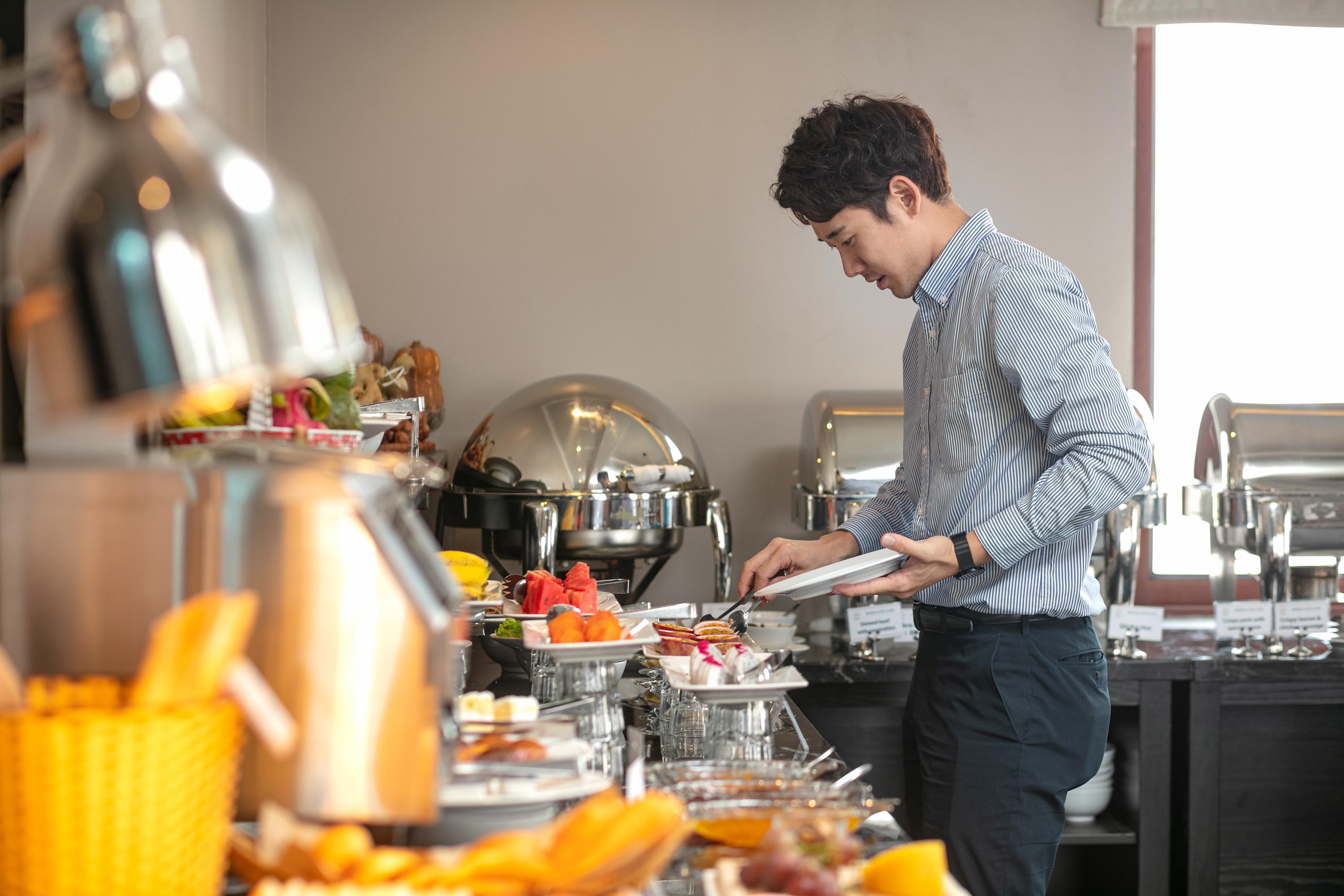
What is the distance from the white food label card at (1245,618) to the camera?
2.79m

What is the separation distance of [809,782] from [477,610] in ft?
3.41

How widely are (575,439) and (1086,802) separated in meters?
1.46

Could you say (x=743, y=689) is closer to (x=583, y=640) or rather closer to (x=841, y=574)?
(x=583, y=640)

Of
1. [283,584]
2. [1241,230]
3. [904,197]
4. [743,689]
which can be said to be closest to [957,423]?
[904,197]

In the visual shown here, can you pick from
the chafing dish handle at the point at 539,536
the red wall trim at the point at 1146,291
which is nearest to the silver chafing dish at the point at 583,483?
the chafing dish handle at the point at 539,536

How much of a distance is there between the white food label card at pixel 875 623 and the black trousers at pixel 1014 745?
845 mm

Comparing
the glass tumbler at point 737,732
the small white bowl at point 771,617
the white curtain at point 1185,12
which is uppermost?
the white curtain at point 1185,12

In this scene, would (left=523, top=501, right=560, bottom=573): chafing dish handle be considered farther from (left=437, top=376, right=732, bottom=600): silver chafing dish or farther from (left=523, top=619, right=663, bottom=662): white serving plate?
(left=523, top=619, right=663, bottom=662): white serving plate

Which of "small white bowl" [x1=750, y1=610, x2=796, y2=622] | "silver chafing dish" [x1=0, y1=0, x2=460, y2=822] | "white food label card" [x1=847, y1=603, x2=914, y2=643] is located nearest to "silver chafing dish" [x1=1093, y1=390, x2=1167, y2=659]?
"white food label card" [x1=847, y1=603, x2=914, y2=643]

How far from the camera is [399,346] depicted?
128 inches

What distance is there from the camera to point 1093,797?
2.76 metres

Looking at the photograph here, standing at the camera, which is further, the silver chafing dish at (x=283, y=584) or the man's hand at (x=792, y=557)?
the man's hand at (x=792, y=557)

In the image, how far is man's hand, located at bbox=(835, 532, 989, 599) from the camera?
5.93 feet

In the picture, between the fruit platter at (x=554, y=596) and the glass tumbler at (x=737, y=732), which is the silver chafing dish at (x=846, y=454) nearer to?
the fruit platter at (x=554, y=596)
